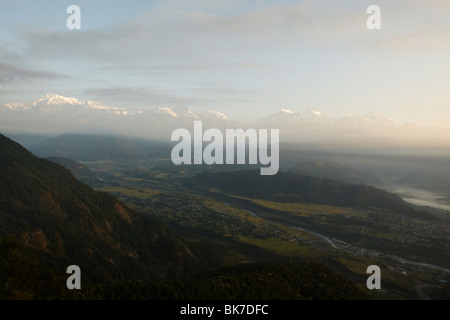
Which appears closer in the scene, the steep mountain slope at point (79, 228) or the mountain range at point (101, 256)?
the mountain range at point (101, 256)

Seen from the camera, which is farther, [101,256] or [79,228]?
[79,228]

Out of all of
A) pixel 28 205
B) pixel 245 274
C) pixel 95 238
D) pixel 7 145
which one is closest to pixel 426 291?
pixel 245 274

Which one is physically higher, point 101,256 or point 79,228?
point 79,228

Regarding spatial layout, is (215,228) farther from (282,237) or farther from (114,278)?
(114,278)

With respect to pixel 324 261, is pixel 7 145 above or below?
above

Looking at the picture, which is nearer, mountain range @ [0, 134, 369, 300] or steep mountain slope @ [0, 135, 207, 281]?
mountain range @ [0, 134, 369, 300]
